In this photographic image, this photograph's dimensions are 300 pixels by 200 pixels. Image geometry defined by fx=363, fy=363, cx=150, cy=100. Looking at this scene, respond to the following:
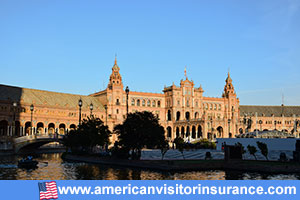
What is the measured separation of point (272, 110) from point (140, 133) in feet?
521

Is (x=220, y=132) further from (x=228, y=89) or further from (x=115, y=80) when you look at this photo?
(x=115, y=80)

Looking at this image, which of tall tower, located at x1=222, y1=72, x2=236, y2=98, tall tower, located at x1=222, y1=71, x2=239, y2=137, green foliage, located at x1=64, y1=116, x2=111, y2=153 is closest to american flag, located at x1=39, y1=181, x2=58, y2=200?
green foliage, located at x1=64, y1=116, x2=111, y2=153

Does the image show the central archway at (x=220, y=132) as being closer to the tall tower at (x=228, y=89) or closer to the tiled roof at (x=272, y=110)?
the tall tower at (x=228, y=89)

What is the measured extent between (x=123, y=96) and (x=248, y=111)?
78880 millimetres

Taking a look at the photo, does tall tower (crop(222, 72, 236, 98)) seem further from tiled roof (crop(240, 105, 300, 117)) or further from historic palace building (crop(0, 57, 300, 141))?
tiled roof (crop(240, 105, 300, 117))

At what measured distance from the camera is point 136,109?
14588 centimetres

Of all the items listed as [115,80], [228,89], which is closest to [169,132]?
[115,80]

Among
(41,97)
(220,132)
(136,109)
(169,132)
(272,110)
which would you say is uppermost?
(272,110)

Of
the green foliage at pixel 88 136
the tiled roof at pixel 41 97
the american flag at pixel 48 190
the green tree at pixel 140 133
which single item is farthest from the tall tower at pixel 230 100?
the american flag at pixel 48 190

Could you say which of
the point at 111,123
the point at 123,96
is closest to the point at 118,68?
the point at 123,96

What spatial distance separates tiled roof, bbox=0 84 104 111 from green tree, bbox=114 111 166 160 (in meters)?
64.6

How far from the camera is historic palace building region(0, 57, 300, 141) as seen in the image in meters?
109

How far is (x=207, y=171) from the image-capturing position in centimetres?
4266

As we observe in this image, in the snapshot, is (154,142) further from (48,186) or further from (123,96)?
(123,96)
